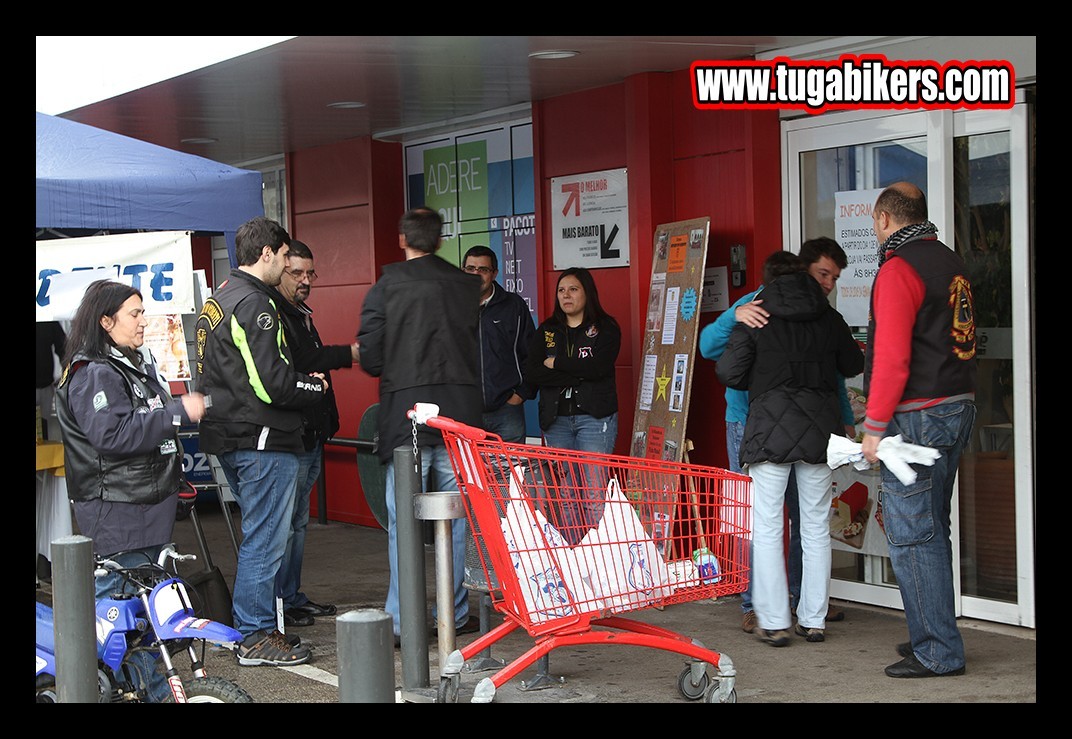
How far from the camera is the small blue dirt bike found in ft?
14.0

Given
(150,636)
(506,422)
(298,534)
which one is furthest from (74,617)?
(506,422)

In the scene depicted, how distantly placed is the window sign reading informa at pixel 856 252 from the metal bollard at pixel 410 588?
3036mm

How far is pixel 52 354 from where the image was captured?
7129 mm

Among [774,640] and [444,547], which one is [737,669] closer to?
[774,640]

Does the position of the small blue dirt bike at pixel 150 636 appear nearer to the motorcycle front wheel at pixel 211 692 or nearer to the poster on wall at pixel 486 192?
the motorcycle front wheel at pixel 211 692

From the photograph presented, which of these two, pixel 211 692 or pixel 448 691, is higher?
Result: pixel 211 692

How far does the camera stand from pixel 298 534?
6.54m

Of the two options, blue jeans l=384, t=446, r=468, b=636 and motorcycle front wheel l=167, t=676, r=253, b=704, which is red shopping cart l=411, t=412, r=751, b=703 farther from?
blue jeans l=384, t=446, r=468, b=636

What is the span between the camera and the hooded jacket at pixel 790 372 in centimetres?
575

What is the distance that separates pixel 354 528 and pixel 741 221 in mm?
4429

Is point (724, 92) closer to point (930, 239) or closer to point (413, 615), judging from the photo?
point (930, 239)

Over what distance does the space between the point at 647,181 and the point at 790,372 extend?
218 cm

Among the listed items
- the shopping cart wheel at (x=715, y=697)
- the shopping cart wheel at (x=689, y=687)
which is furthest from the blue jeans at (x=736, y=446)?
the shopping cart wheel at (x=715, y=697)

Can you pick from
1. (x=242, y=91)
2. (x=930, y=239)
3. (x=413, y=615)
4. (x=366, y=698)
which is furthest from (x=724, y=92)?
(x=366, y=698)
